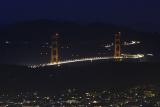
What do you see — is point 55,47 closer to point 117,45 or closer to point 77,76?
point 117,45

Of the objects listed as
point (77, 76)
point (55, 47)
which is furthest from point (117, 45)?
point (77, 76)

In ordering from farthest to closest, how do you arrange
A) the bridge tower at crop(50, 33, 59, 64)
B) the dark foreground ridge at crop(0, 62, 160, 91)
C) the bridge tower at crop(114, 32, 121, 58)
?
the bridge tower at crop(114, 32, 121, 58) → the bridge tower at crop(50, 33, 59, 64) → the dark foreground ridge at crop(0, 62, 160, 91)

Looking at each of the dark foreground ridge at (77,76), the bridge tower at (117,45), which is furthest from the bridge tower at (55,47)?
the dark foreground ridge at (77,76)

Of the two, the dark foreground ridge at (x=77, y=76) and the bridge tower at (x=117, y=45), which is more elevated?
the bridge tower at (x=117, y=45)

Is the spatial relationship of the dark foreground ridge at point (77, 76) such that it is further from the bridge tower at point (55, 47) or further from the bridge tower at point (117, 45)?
the bridge tower at point (117, 45)

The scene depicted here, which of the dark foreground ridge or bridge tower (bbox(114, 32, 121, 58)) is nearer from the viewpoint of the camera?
the dark foreground ridge

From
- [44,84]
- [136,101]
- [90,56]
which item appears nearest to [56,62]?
[90,56]

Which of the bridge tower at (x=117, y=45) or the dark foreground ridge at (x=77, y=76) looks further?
the bridge tower at (x=117, y=45)

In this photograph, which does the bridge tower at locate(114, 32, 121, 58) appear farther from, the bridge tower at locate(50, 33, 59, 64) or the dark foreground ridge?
the dark foreground ridge

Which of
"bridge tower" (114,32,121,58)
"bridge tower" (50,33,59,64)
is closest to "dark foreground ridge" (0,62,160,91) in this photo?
"bridge tower" (50,33,59,64)
